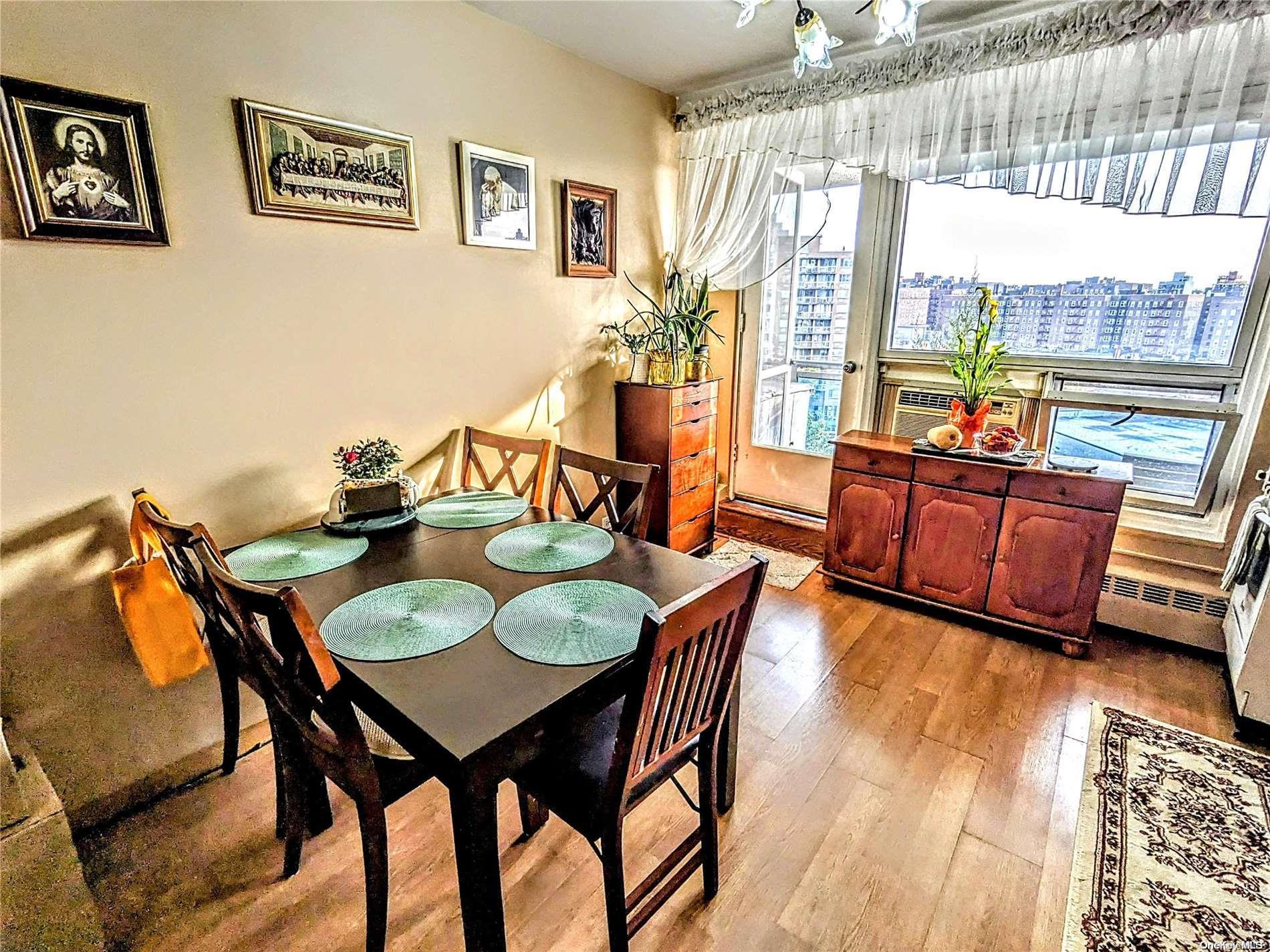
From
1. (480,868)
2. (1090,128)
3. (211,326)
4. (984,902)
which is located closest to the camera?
(480,868)

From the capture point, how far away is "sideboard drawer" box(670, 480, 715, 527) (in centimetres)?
302

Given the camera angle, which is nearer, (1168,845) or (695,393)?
(1168,845)

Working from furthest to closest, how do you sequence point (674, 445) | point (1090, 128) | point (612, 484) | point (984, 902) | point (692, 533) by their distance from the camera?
point (692, 533)
point (674, 445)
point (1090, 128)
point (612, 484)
point (984, 902)

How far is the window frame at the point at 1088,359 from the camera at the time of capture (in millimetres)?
2268

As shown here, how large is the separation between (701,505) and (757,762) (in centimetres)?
155

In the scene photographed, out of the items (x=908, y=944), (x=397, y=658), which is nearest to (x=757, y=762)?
(x=908, y=944)

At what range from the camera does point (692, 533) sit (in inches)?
126

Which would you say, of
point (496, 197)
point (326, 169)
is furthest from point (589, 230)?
point (326, 169)

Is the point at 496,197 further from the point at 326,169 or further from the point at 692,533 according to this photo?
the point at 692,533

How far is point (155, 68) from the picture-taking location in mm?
1526

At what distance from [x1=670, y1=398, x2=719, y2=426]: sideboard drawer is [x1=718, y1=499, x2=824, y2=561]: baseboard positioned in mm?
881

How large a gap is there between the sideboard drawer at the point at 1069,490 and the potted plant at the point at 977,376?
0.29m

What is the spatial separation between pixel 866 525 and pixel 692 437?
97 cm

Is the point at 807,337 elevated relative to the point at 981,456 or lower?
elevated
